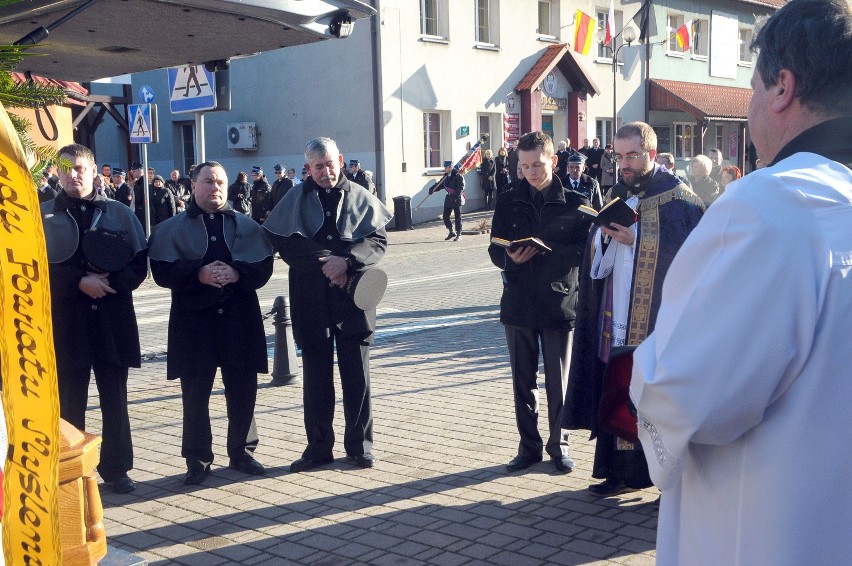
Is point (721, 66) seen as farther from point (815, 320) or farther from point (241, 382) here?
point (815, 320)

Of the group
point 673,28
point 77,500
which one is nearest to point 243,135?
point 673,28

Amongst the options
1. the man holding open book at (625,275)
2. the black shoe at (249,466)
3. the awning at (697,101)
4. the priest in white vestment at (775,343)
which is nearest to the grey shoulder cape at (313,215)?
the black shoe at (249,466)

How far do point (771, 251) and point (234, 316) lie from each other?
15.5 ft

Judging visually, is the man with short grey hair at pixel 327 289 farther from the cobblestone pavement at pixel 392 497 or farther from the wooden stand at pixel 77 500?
the wooden stand at pixel 77 500

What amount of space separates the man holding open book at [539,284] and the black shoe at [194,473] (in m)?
1.87

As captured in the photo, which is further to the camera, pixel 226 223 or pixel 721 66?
pixel 721 66

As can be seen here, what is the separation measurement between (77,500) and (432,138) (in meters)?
25.4

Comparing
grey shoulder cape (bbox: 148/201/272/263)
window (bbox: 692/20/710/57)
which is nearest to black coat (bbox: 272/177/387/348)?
grey shoulder cape (bbox: 148/201/272/263)

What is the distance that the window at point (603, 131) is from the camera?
34375 millimetres

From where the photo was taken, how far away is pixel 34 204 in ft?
8.55

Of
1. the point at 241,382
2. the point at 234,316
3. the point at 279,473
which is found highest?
the point at 234,316

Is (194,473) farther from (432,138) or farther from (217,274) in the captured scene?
(432,138)

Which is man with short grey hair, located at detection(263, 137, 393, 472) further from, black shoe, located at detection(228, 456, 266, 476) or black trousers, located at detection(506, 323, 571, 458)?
black trousers, located at detection(506, 323, 571, 458)

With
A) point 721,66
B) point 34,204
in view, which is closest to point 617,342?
point 34,204
